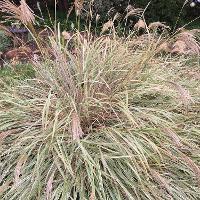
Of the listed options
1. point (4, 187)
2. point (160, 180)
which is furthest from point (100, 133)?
point (4, 187)

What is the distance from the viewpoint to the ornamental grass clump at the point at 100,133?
3357mm

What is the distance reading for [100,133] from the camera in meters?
3.68

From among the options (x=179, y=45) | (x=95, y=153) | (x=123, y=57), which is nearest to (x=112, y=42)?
(x=123, y=57)

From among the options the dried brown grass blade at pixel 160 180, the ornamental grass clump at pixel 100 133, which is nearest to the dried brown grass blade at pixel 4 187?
the ornamental grass clump at pixel 100 133

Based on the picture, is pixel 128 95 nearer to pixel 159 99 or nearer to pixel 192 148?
pixel 159 99

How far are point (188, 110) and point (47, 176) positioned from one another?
1347mm

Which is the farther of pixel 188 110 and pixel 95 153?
pixel 188 110

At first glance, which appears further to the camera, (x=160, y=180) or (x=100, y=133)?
(x=100, y=133)

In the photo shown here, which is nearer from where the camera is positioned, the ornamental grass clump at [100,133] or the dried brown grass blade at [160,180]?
the dried brown grass blade at [160,180]

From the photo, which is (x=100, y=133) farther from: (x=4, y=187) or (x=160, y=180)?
(x=4, y=187)

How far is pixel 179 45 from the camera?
4258 mm

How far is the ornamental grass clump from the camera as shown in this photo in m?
3.36

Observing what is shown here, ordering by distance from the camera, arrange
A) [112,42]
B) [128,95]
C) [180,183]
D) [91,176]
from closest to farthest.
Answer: [91,176]
[180,183]
[128,95]
[112,42]

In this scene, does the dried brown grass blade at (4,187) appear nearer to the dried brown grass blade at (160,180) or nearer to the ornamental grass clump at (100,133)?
the ornamental grass clump at (100,133)
